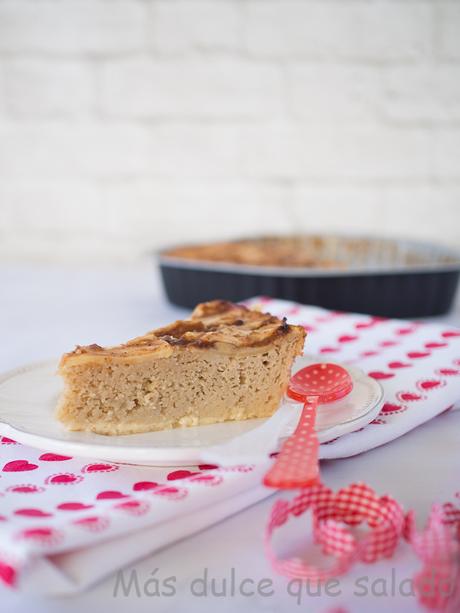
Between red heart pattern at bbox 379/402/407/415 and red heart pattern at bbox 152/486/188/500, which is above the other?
red heart pattern at bbox 152/486/188/500

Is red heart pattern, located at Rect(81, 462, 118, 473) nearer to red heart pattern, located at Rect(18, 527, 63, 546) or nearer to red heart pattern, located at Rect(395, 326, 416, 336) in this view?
red heart pattern, located at Rect(18, 527, 63, 546)

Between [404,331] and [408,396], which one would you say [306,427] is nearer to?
[408,396]

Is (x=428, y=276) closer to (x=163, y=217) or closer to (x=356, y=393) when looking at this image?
(x=356, y=393)

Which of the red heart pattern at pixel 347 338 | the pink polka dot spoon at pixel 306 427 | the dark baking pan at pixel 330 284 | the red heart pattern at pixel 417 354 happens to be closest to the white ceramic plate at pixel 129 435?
the pink polka dot spoon at pixel 306 427

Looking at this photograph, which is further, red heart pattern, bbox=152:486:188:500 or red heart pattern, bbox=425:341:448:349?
red heart pattern, bbox=425:341:448:349

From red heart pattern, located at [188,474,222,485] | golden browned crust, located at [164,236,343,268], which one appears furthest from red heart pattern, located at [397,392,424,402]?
golden browned crust, located at [164,236,343,268]

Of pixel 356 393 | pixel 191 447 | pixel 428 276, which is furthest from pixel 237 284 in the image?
pixel 191 447

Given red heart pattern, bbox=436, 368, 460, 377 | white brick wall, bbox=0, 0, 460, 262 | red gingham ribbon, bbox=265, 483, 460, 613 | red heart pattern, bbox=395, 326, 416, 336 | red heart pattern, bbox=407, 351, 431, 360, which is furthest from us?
white brick wall, bbox=0, 0, 460, 262

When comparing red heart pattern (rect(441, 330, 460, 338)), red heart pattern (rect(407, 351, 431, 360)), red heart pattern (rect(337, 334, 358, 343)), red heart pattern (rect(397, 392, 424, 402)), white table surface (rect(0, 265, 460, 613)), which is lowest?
white table surface (rect(0, 265, 460, 613))
